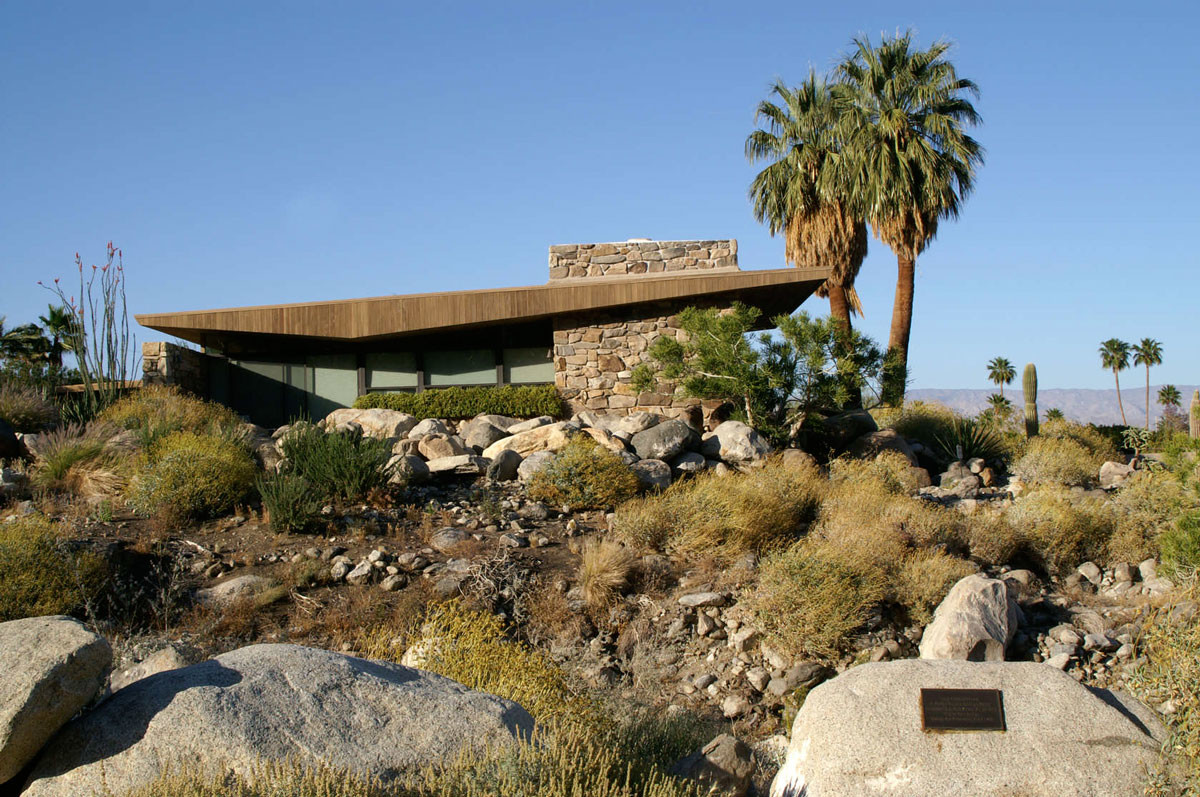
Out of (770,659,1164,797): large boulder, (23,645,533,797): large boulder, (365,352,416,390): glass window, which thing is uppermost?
(365,352,416,390): glass window

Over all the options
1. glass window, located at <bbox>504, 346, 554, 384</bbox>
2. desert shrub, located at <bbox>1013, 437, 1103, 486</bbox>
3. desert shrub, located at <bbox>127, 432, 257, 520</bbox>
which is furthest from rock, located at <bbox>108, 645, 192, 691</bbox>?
glass window, located at <bbox>504, 346, 554, 384</bbox>

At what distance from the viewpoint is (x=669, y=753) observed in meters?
5.41

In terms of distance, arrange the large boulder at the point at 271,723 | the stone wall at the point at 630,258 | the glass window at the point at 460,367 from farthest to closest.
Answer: the stone wall at the point at 630,258 < the glass window at the point at 460,367 < the large boulder at the point at 271,723

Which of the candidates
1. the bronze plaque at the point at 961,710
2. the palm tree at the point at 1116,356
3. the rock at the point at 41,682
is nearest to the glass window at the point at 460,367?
the bronze plaque at the point at 961,710

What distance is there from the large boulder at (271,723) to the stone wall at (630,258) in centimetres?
1564

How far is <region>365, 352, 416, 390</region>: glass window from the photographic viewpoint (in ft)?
62.0

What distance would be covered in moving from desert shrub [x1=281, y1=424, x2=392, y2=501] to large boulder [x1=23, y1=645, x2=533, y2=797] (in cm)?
622

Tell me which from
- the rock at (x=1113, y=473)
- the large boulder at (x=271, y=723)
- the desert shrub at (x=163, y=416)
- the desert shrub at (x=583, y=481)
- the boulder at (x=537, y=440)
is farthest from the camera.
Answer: the rock at (x=1113, y=473)

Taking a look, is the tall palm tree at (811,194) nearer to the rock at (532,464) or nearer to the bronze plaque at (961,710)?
the rock at (532,464)

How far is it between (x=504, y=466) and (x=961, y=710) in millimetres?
8053

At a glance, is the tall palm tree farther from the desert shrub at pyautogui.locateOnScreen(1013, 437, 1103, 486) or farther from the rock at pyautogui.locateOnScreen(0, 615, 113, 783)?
the rock at pyautogui.locateOnScreen(0, 615, 113, 783)

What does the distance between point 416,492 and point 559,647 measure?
4473 millimetres

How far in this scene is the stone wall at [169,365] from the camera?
57.5ft

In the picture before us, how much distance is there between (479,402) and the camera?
1722 cm
